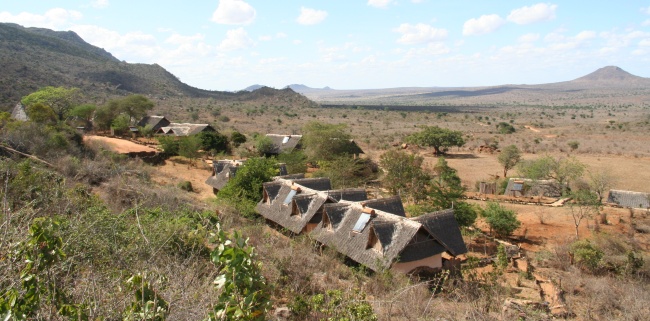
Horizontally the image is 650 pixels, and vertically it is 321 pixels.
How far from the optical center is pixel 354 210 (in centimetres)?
1504

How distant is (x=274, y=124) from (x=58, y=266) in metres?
60.0

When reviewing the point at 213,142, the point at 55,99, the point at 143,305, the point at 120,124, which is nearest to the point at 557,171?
the point at 213,142

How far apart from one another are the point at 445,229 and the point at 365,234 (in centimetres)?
301

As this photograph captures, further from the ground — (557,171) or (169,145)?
(169,145)

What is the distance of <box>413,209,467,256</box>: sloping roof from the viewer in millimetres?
14195

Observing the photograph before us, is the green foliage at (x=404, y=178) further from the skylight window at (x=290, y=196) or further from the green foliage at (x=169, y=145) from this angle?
the green foliage at (x=169, y=145)

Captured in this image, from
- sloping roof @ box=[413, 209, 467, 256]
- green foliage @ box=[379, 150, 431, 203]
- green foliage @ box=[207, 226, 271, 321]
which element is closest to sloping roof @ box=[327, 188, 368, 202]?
sloping roof @ box=[413, 209, 467, 256]

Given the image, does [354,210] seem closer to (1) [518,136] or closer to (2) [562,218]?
(2) [562,218]

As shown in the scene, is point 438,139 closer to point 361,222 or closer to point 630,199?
point 630,199

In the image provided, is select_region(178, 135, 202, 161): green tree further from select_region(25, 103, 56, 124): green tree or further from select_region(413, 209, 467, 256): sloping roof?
select_region(413, 209, 467, 256): sloping roof

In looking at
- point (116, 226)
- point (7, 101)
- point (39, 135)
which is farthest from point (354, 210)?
point (7, 101)

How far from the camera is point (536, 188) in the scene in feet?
89.7

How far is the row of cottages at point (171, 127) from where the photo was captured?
125 feet

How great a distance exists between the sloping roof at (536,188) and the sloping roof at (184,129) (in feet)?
83.4
